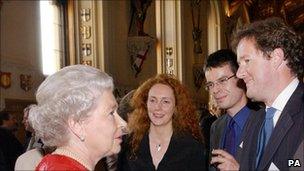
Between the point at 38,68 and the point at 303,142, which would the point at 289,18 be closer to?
the point at 38,68

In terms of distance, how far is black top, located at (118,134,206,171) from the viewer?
12.6 feet

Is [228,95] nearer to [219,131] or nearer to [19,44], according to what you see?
[219,131]

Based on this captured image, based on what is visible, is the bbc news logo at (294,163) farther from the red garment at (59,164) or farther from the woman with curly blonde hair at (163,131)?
the woman with curly blonde hair at (163,131)

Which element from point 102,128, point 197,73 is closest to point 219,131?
point 102,128

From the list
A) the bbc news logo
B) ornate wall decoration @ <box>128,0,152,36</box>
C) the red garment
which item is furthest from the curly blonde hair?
ornate wall decoration @ <box>128,0,152,36</box>

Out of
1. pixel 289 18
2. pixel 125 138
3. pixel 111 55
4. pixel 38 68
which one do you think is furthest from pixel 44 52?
pixel 289 18

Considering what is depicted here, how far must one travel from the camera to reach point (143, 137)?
158 inches

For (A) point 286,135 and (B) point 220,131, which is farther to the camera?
(B) point 220,131

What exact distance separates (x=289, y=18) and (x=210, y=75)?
25491 millimetres

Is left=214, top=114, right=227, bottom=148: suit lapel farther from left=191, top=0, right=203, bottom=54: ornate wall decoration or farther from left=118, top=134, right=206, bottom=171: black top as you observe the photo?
left=191, top=0, right=203, bottom=54: ornate wall decoration

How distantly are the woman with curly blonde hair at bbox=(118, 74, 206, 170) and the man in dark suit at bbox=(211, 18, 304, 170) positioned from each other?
1031mm

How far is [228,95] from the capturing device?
368 centimetres

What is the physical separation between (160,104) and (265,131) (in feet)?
4.20

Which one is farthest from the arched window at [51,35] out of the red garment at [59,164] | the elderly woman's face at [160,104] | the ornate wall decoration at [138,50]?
the red garment at [59,164]
